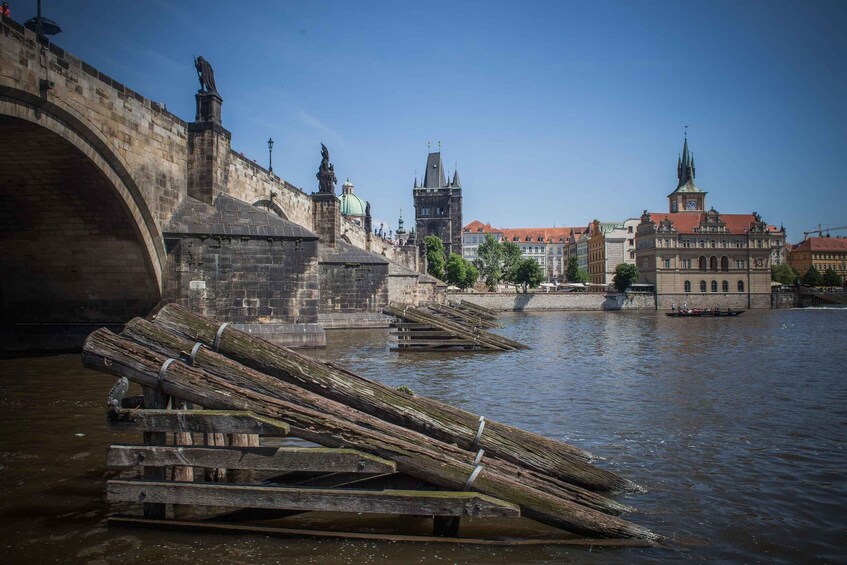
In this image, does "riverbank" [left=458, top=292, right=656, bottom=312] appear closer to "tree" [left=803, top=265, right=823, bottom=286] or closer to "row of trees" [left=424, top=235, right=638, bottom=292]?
"row of trees" [left=424, top=235, right=638, bottom=292]

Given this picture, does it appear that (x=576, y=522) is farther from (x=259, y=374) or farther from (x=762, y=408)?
(x=762, y=408)

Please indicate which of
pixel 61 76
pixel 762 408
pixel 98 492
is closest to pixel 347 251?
pixel 61 76

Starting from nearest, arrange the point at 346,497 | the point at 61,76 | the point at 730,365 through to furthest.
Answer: the point at 346,497 → the point at 61,76 → the point at 730,365

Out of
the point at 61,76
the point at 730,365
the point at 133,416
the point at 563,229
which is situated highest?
the point at 563,229

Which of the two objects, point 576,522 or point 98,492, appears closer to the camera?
point 576,522

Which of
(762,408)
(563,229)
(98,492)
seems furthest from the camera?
(563,229)

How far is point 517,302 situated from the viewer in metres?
73.6

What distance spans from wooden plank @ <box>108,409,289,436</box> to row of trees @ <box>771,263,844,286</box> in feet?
354

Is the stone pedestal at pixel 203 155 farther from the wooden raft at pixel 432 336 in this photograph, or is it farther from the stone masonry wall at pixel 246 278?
the wooden raft at pixel 432 336

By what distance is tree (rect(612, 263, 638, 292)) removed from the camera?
265 feet

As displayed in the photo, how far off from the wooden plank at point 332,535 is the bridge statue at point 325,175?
29.0 meters

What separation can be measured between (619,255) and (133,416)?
102 metres

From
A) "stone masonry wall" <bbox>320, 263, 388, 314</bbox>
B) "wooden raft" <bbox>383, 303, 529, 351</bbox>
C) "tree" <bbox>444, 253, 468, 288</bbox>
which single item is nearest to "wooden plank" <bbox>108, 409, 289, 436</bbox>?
"wooden raft" <bbox>383, 303, 529, 351</bbox>

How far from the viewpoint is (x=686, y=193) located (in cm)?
11131
